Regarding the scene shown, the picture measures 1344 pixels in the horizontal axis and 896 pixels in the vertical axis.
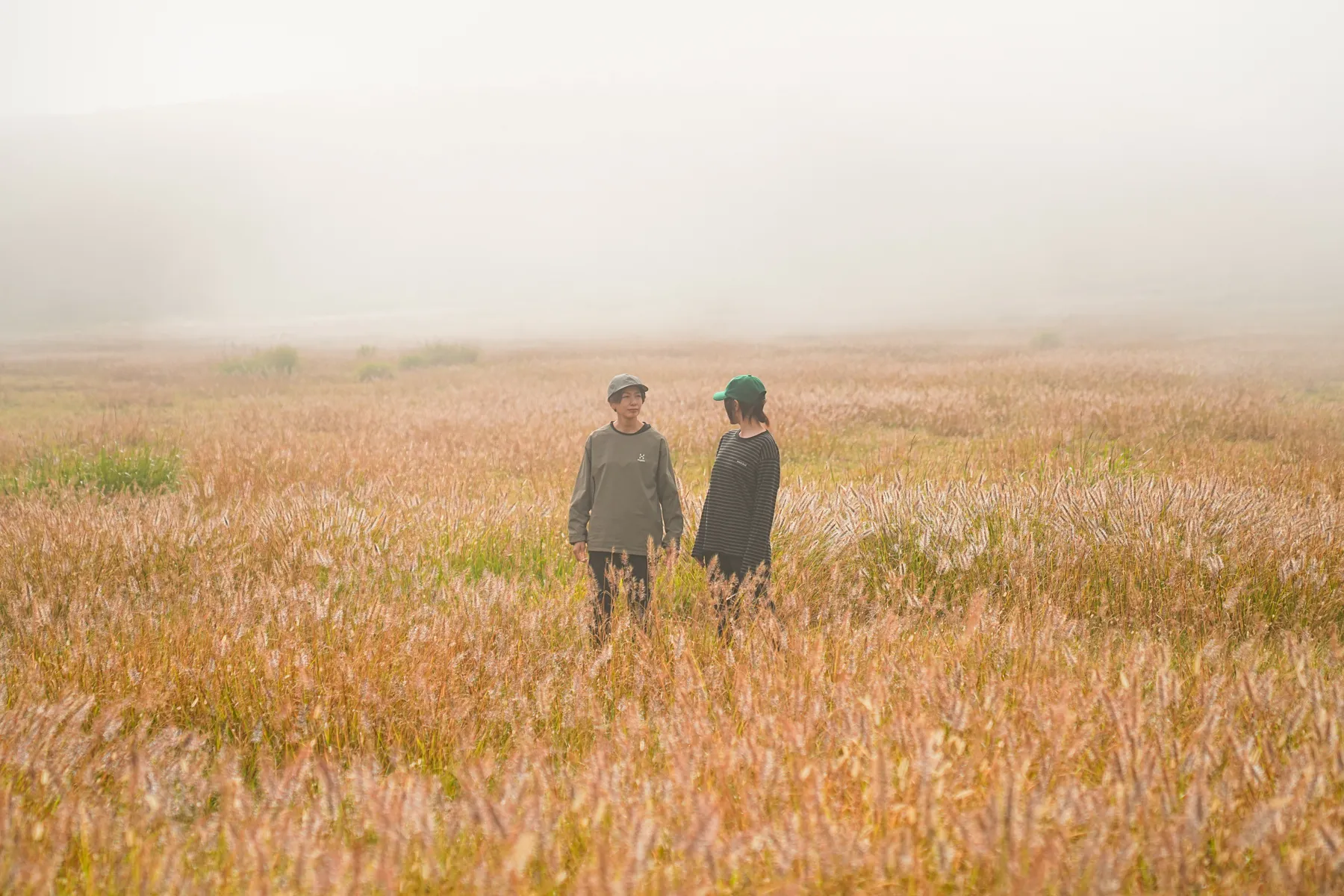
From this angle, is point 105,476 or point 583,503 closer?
point 583,503

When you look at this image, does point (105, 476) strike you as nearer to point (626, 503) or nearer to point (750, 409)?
point (626, 503)

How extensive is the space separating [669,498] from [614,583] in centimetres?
54

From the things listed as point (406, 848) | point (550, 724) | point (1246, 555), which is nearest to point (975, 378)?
point (1246, 555)

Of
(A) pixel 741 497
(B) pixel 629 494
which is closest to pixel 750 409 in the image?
(A) pixel 741 497

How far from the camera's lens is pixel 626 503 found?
4.04 metres

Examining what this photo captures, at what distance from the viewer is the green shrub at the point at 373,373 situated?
87.5 ft

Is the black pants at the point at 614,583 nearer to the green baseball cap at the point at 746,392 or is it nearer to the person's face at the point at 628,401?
the person's face at the point at 628,401

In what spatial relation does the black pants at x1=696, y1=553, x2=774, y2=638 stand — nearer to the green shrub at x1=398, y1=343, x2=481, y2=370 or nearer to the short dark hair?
the short dark hair

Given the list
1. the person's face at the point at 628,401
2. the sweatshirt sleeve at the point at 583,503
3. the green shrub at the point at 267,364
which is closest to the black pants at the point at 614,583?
the sweatshirt sleeve at the point at 583,503

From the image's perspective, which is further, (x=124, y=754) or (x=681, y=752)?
(x=124, y=754)

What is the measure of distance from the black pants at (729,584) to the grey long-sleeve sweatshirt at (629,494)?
264mm

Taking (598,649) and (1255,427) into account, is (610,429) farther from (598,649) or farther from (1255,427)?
(1255,427)

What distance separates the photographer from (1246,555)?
4.28m

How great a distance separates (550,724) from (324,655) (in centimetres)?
103
